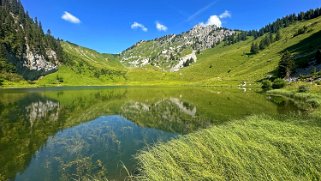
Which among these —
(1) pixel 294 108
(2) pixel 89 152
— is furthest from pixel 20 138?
(1) pixel 294 108

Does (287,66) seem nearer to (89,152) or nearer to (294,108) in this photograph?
(294,108)

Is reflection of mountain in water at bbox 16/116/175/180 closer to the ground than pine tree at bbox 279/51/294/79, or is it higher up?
closer to the ground

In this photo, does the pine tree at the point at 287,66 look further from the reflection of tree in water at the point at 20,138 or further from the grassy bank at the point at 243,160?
the grassy bank at the point at 243,160

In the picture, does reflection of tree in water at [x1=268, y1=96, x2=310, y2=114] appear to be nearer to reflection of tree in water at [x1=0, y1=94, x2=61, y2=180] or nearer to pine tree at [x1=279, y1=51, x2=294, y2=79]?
reflection of tree in water at [x1=0, y1=94, x2=61, y2=180]

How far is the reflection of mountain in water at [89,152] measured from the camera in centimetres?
1922

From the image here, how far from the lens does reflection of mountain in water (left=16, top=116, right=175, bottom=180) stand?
1922 centimetres

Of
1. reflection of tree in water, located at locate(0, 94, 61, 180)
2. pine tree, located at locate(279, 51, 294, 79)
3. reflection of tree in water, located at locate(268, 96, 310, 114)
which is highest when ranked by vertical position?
pine tree, located at locate(279, 51, 294, 79)

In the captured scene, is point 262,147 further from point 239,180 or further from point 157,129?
point 157,129

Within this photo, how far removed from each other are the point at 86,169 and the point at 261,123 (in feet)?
56.7

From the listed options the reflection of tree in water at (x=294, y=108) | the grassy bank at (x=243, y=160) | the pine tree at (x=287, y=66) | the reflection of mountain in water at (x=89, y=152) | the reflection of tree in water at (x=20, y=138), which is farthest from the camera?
the pine tree at (x=287, y=66)

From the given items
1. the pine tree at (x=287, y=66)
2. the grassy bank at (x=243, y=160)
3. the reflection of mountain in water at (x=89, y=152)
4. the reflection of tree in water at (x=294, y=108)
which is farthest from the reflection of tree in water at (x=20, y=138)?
the pine tree at (x=287, y=66)

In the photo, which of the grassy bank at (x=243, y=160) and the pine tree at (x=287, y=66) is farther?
the pine tree at (x=287, y=66)

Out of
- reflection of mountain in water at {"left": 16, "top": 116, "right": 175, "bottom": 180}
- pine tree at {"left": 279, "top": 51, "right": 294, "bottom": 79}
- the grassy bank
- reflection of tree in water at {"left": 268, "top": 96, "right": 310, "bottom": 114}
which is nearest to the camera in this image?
the grassy bank

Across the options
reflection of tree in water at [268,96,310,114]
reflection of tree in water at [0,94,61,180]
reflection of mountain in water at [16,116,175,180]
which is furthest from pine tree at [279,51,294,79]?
reflection of tree in water at [0,94,61,180]
